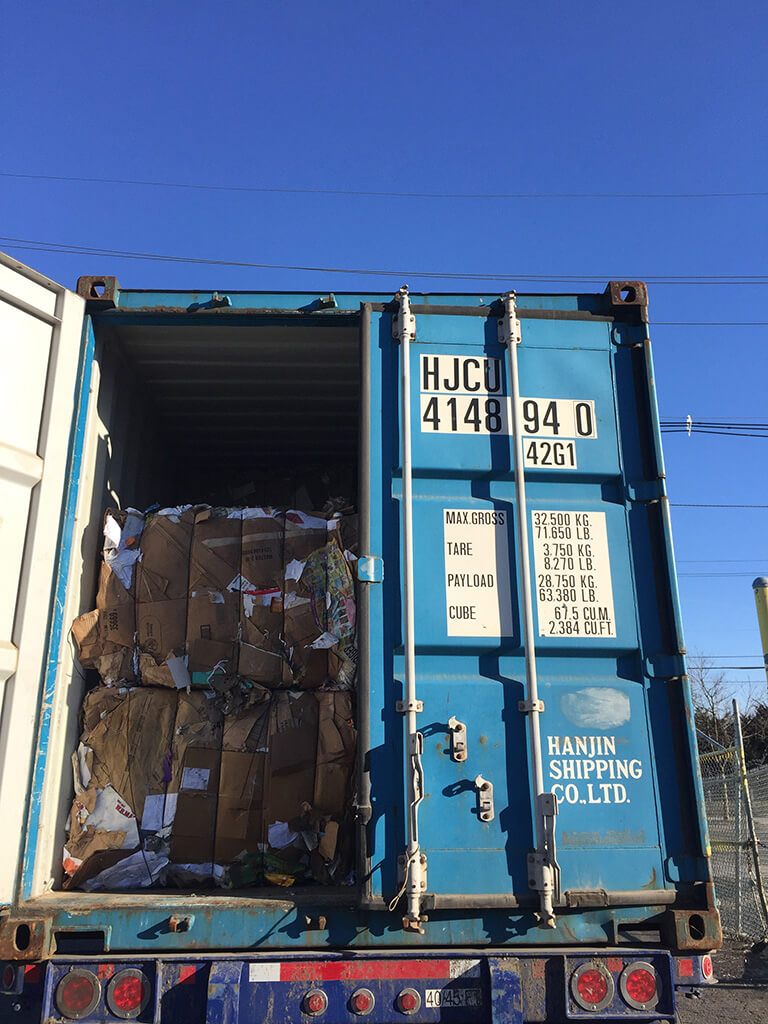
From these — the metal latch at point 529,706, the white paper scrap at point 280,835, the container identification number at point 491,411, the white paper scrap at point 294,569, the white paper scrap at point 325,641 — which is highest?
the container identification number at point 491,411

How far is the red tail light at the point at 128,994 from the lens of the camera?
3.03m

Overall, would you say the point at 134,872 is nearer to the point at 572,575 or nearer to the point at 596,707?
the point at 596,707

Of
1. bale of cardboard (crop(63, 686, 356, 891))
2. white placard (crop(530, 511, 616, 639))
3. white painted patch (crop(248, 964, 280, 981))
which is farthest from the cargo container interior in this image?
white placard (crop(530, 511, 616, 639))

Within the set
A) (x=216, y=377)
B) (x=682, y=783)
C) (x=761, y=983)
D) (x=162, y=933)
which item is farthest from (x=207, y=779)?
(x=761, y=983)

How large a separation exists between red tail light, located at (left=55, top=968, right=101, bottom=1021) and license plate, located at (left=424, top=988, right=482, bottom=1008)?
1.18m

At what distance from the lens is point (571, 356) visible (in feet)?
12.8

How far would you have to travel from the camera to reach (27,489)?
3.63 metres

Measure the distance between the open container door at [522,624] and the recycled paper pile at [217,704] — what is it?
2.29 feet

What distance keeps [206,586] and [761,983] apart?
4412 millimetres

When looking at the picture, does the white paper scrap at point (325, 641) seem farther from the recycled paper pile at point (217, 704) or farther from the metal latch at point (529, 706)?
the metal latch at point (529, 706)

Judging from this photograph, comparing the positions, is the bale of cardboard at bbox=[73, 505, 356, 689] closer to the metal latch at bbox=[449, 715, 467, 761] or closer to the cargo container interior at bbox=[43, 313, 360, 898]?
the cargo container interior at bbox=[43, 313, 360, 898]

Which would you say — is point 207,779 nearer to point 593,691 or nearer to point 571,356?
point 593,691


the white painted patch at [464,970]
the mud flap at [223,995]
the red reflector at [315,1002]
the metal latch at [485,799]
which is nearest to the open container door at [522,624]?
the metal latch at [485,799]

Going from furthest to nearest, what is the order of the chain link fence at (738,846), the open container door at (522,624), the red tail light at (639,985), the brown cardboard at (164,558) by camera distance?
the chain link fence at (738,846)
the brown cardboard at (164,558)
the open container door at (522,624)
the red tail light at (639,985)
